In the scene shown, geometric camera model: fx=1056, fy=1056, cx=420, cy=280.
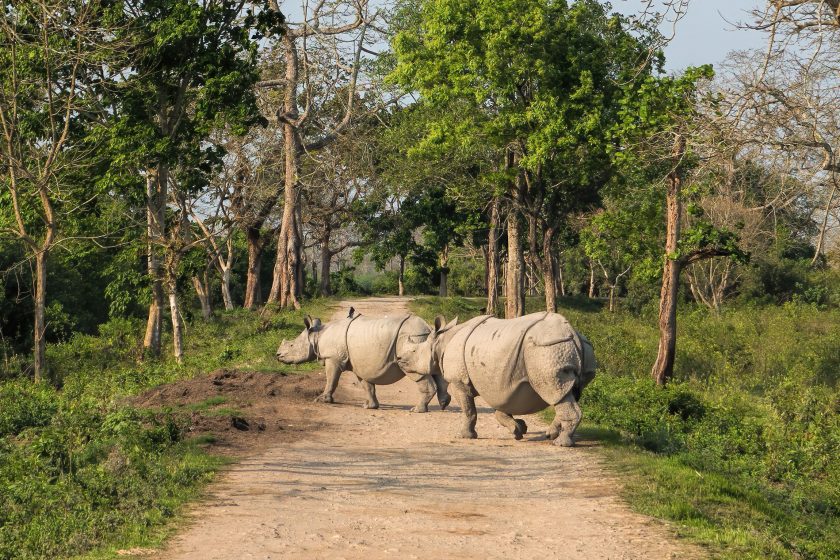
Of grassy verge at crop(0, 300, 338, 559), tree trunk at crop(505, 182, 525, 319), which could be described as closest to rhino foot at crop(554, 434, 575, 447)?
grassy verge at crop(0, 300, 338, 559)

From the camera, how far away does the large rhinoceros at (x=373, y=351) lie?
56.7ft

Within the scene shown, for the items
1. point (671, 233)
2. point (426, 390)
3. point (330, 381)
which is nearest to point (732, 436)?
point (426, 390)

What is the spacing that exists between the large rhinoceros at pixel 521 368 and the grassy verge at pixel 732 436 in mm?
912

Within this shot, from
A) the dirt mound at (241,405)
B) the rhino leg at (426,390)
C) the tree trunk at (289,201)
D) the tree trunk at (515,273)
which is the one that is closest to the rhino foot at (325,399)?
the dirt mound at (241,405)

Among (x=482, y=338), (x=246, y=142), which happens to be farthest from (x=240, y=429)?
(x=246, y=142)

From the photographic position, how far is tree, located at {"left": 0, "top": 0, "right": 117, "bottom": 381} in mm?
20234

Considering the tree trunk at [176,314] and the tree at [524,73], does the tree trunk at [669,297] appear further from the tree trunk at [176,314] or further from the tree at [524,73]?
the tree trunk at [176,314]

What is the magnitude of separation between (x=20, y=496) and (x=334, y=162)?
1294 inches

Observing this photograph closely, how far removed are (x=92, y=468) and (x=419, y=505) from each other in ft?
12.6

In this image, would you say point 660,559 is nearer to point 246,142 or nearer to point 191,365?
point 191,365

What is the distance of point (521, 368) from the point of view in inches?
522

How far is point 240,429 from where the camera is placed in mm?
14773

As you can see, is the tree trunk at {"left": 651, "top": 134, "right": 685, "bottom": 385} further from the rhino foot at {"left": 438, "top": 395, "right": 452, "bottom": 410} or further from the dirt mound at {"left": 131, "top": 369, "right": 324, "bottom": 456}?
the dirt mound at {"left": 131, "top": 369, "right": 324, "bottom": 456}

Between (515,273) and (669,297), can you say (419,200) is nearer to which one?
(515,273)
